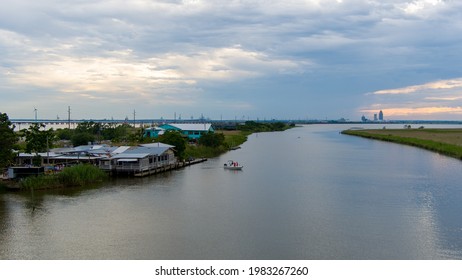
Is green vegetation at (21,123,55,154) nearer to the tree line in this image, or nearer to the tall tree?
the tree line

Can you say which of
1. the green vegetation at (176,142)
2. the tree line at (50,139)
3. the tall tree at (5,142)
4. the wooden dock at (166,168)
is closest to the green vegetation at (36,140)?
the tree line at (50,139)

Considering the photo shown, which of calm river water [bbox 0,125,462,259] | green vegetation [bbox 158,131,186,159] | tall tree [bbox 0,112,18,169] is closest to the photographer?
calm river water [bbox 0,125,462,259]

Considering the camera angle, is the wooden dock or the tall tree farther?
the wooden dock

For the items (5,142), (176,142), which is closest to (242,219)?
(5,142)

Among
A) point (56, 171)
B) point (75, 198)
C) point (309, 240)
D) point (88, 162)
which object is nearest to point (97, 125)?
point (88, 162)

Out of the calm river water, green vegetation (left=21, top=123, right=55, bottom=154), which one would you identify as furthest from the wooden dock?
green vegetation (left=21, top=123, right=55, bottom=154)

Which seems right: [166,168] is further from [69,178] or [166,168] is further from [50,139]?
[69,178]

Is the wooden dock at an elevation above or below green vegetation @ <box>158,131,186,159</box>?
below
